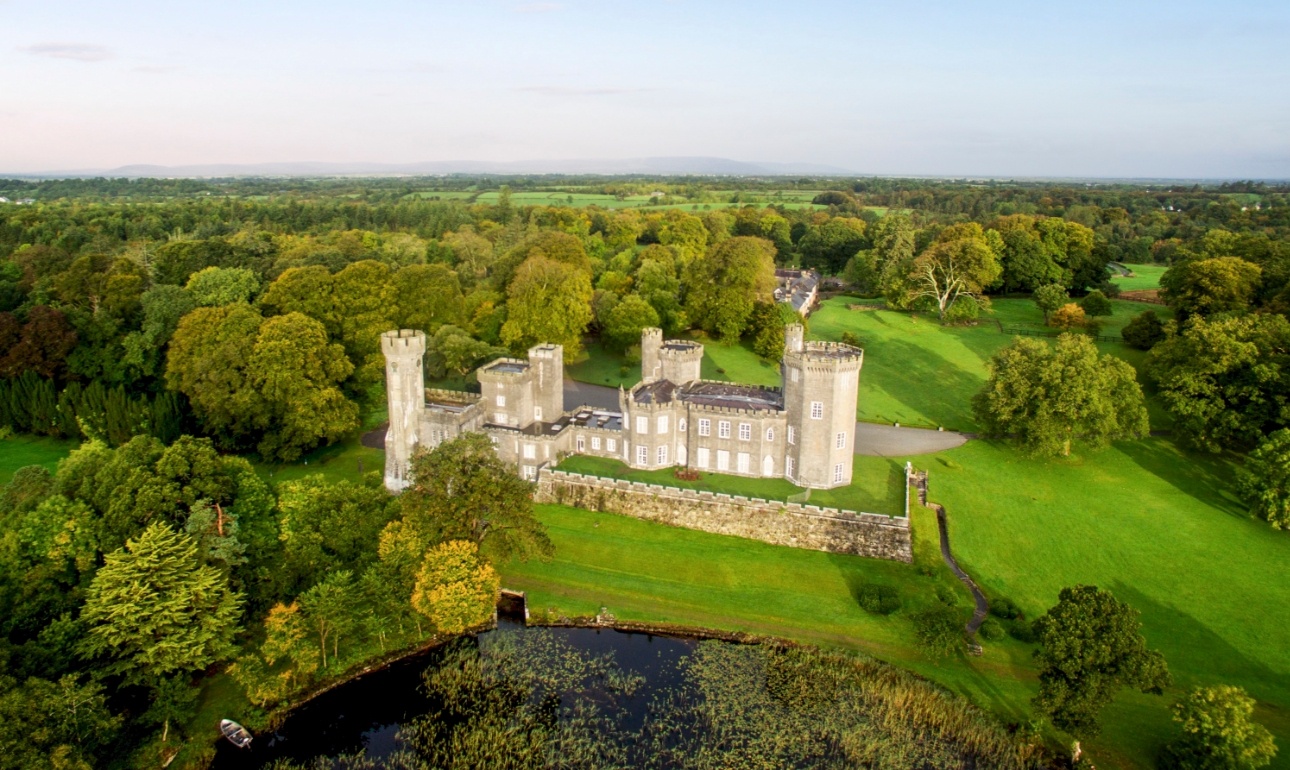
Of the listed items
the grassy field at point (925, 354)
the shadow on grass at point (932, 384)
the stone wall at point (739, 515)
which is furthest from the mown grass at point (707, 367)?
the stone wall at point (739, 515)

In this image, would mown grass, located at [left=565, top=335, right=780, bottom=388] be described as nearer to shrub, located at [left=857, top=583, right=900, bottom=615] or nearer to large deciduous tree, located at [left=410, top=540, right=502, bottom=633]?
shrub, located at [left=857, top=583, right=900, bottom=615]

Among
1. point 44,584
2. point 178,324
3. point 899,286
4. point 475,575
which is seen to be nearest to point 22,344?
point 178,324

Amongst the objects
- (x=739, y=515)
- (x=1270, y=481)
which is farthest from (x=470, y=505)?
(x=1270, y=481)

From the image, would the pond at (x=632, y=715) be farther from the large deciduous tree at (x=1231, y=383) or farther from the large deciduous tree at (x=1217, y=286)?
the large deciduous tree at (x=1217, y=286)

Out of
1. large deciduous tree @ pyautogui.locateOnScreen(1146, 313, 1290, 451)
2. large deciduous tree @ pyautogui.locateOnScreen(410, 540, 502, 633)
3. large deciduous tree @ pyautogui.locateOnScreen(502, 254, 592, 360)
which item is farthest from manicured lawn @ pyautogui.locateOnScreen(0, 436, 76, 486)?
large deciduous tree @ pyautogui.locateOnScreen(1146, 313, 1290, 451)

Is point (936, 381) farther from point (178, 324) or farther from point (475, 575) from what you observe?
point (178, 324)

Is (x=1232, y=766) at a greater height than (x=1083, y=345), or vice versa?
(x=1083, y=345)

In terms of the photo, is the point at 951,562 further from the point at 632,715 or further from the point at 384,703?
the point at 384,703
